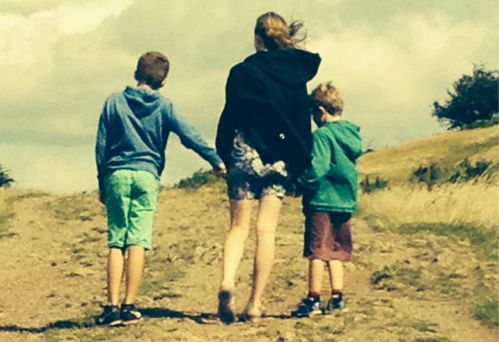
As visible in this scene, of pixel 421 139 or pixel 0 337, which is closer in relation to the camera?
pixel 0 337

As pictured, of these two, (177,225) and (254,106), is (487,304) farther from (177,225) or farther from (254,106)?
(177,225)

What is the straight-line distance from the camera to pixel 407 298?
31.0ft

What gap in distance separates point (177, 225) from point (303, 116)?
7.60 meters

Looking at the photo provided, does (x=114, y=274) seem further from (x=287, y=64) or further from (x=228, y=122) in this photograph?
A: (x=287, y=64)

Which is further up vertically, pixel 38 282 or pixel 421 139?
pixel 421 139

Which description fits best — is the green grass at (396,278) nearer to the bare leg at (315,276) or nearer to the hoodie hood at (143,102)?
the bare leg at (315,276)

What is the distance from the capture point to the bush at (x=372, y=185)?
19938 millimetres

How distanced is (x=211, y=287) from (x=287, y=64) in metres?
3.17

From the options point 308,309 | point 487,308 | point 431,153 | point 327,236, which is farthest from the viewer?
point 431,153

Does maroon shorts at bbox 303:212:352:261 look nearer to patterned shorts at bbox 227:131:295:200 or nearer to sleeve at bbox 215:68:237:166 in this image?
patterned shorts at bbox 227:131:295:200

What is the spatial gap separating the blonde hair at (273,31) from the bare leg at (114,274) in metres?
2.03

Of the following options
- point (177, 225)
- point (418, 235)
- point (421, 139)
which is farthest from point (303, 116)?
point (421, 139)

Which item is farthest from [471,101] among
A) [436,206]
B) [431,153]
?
[436,206]

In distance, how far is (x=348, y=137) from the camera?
8.53 m
